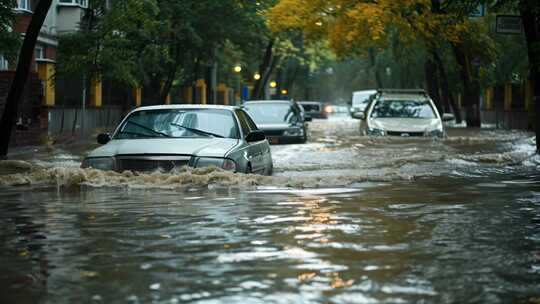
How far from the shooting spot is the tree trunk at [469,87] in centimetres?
4269

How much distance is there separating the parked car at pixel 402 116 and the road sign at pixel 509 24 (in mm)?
5901

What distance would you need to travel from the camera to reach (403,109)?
29078 millimetres

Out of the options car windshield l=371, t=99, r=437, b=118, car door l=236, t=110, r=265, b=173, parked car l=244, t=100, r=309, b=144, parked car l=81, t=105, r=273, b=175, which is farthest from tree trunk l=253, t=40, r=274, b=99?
parked car l=81, t=105, r=273, b=175

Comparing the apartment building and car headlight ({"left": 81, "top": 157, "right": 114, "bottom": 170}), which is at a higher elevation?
the apartment building

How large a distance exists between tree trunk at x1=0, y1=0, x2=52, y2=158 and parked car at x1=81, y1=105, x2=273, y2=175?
751cm

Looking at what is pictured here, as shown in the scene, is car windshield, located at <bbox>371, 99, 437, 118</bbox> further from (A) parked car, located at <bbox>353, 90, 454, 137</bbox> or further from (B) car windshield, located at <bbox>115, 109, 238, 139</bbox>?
(B) car windshield, located at <bbox>115, 109, 238, 139</bbox>

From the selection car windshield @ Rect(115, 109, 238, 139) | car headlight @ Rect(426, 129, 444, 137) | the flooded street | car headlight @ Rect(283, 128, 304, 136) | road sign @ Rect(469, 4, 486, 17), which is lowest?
the flooded street

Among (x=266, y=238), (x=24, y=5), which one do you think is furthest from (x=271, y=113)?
(x=266, y=238)

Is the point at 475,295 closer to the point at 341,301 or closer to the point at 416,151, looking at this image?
the point at 341,301

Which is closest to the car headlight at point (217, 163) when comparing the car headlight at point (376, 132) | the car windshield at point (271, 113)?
the car headlight at point (376, 132)

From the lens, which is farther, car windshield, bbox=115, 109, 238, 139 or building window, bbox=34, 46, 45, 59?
building window, bbox=34, 46, 45, 59

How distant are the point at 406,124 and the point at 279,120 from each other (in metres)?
6.15

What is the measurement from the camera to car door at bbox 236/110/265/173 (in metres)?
15.8

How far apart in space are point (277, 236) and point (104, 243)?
1.54m
